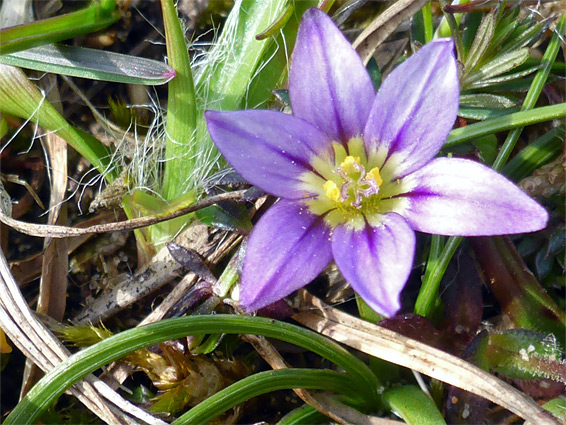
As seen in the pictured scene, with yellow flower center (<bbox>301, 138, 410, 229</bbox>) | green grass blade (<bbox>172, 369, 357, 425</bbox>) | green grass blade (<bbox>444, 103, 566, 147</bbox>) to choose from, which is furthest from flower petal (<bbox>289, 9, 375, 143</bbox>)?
green grass blade (<bbox>172, 369, 357, 425</bbox>)

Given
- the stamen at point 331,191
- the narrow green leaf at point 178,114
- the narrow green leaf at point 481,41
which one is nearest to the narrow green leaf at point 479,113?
the narrow green leaf at point 481,41

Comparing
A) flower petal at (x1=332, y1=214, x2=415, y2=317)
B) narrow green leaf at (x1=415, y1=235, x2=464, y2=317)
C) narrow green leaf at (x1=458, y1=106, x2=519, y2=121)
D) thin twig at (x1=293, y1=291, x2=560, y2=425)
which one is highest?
narrow green leaf at (x1=458, y1=106, x2=519, y2=121)

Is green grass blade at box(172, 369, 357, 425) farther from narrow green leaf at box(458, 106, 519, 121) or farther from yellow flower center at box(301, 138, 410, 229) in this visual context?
narrow green leaf at box(458, 106, 519, 121)

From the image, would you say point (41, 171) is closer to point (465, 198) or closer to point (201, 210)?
point (201, 210)

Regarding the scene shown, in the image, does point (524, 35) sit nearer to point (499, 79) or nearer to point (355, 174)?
point (499, 79)

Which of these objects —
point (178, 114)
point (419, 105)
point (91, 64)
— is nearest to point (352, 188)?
point (419, 105)

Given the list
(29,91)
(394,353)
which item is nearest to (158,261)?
(29,91)
